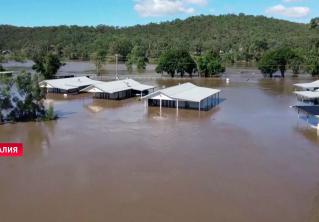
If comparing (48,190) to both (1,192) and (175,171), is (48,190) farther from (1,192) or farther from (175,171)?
(175,171)

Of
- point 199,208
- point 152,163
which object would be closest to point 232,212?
point 199,208

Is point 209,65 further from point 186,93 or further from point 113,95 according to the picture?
point 186,93

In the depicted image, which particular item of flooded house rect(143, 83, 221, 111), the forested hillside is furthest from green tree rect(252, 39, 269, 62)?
flooded house rect(143, 83, 221, 111)

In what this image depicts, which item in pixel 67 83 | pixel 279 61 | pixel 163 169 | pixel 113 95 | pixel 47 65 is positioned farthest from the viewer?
pixel 279 61

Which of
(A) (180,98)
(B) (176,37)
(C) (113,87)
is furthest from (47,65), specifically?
(B) (176,37)

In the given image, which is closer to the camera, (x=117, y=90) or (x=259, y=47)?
(x=117, y=90)

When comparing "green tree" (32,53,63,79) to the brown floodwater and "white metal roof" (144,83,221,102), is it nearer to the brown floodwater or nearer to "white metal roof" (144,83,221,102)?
"white metal roof" (144,83,221,102)

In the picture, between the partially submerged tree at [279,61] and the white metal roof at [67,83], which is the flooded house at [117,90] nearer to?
the white metal roof at [67,83]
